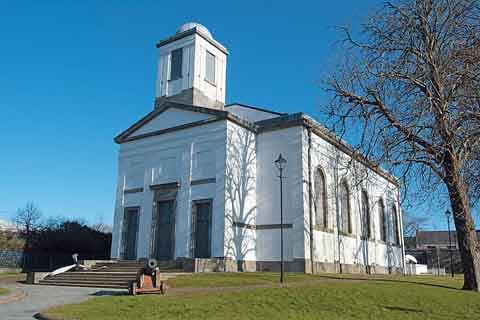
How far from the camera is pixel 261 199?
27.8 m

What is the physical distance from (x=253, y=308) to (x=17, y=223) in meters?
38.9

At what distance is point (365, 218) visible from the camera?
120 ft

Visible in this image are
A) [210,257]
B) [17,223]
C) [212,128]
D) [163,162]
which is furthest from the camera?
[17,223]

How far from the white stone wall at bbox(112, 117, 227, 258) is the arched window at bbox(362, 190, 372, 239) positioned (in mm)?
15266

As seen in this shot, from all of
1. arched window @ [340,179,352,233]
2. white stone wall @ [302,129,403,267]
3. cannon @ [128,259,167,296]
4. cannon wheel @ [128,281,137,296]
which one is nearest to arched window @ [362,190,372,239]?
white stone wall @ [302,129,403,267]

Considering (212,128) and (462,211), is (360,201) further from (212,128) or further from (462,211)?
(462,211)

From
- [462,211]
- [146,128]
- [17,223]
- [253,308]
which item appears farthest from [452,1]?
[17,223]

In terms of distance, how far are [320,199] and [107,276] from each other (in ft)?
47.8

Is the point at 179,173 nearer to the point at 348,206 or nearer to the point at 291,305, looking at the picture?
the point at 348,206

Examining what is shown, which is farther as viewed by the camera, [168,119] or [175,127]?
[168,119]

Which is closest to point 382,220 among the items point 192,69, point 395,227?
point 395,227

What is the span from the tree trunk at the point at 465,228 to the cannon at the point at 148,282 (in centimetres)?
1157

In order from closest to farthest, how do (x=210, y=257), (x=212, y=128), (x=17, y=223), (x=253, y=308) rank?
(x=253, y=308), (x=210, y=257), (x=212, y=128), (x=17, y=223)

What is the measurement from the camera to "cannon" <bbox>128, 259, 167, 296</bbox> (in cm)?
1509
